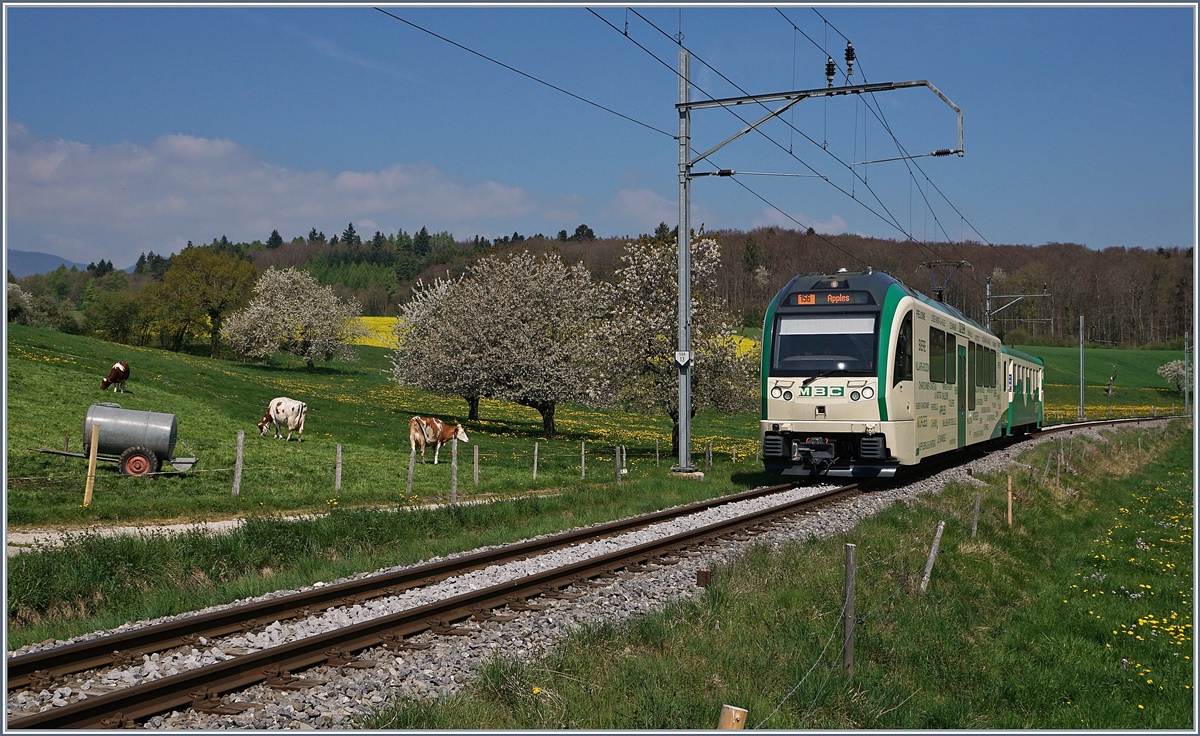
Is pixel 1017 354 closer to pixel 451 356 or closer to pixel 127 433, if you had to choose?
pixel 451 356

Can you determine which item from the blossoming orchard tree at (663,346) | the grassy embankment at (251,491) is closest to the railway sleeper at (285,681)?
the grassy embankment at (251,491)

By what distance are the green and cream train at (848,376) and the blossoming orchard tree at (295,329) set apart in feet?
206

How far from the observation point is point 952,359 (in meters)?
22.5

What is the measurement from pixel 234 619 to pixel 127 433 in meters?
14.3

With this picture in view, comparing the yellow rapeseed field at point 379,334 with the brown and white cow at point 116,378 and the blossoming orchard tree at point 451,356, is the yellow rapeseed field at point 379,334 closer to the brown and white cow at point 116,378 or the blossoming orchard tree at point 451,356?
the blossoming orchard tree at point 451,356

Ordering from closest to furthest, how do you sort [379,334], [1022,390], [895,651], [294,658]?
[294,658] → [895,651] → [1022,390] → [379,334]

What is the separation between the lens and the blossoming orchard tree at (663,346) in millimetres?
32594

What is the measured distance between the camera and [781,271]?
131 m

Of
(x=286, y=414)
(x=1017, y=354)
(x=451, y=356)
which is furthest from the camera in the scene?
(x=451, y=356)

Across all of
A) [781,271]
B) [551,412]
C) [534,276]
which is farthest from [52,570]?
[781,271]

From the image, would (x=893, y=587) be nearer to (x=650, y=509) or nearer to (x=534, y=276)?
(x=650, y=509)

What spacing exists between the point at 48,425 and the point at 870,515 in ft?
76.4

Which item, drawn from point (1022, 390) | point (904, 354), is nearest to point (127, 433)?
point (904, 354)

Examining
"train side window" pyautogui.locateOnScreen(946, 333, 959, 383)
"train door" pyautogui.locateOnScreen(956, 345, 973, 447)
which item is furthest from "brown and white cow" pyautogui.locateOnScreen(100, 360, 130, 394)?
"train door" pyautogui.locateOnScreen(956, 345, 973, 447)
